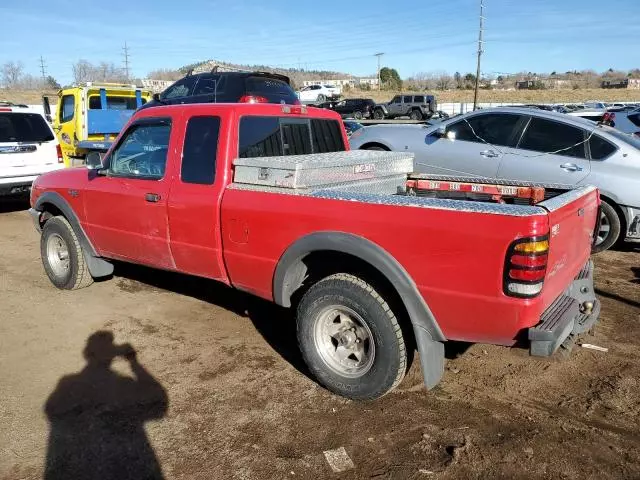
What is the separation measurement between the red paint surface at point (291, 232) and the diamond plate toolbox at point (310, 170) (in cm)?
11

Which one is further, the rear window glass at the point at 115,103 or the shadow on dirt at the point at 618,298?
the rear window glass at the point at 115,103

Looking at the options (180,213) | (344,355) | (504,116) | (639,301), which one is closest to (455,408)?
(344,355)

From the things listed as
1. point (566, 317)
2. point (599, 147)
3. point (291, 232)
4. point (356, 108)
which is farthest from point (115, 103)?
point (356, 108)

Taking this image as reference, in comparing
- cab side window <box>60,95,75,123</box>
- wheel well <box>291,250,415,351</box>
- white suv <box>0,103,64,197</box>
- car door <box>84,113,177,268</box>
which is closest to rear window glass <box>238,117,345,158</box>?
car door <box>84,113,177,268</box>

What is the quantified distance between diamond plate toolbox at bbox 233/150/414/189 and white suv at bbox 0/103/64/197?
6.79 metres

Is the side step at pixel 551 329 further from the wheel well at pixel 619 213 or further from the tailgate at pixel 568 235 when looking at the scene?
the wheel well at pixel 619 213

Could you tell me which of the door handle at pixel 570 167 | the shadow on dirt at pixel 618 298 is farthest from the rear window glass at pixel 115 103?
the shadow on dirt at pixel 618 298

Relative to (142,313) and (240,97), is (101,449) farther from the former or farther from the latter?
(240,97)

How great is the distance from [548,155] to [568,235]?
4013 millimetres

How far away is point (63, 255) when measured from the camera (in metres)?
5.67

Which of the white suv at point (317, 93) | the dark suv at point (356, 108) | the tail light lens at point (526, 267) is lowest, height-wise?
the tail light lens at point (526, 267)

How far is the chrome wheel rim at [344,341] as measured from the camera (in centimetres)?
341

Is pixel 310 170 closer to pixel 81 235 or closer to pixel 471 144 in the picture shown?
pixel 81 235

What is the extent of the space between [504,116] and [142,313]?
206 inches
